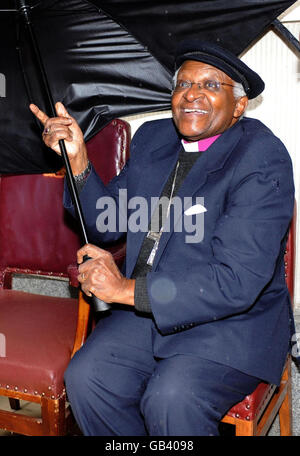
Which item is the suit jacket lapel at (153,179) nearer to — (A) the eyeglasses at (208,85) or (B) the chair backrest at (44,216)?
(A) the eyeglasses at (208,85)

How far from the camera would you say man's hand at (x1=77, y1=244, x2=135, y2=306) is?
1.62 metres

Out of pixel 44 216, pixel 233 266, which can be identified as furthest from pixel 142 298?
pixel 44 216

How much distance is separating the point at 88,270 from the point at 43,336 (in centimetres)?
41

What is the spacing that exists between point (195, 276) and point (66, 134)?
2.17ft

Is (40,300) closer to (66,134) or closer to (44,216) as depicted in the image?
(44,216)

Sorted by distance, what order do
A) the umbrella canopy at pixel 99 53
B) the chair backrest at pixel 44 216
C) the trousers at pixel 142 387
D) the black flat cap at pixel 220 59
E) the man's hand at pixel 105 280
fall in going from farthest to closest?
the chair backrest at pixel 44 216 < the umbrella canopy at pixel 99 53 < the black flat cap at pixel 220 59 < the man's hand at pixel 105 280 < the trousers at pixel 142 387

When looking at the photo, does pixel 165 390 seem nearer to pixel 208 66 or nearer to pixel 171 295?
pixel 171 295

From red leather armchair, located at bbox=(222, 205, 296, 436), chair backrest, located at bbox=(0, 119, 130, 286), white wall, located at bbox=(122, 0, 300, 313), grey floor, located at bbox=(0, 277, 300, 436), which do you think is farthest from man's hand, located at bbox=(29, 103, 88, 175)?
grey floor, located at bbox=(0, 277, 300, 436)

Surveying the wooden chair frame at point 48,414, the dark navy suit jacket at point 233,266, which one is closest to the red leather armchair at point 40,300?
the wooden chair frame at point 48,414

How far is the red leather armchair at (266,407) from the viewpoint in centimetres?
164

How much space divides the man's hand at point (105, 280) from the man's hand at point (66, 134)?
15.3 inches

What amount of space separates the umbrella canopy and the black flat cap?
391 millimetres

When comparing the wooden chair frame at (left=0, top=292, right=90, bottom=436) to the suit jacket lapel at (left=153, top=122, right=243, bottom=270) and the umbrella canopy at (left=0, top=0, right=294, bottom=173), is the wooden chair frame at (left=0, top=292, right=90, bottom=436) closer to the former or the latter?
the suit jacket lapel at (left=153, top=122, right=243, bottom=270)

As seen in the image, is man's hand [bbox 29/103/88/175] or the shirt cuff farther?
man's hand [bbox 29/103/88/175]
